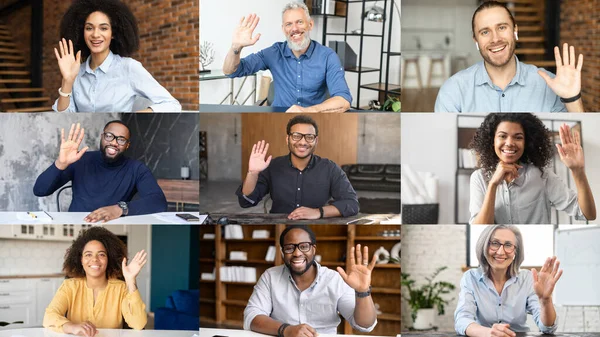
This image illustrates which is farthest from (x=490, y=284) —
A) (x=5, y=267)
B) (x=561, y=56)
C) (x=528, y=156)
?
(x=5, y=267)

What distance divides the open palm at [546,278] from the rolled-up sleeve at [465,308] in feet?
1.21

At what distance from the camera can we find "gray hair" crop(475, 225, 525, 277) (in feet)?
13.0

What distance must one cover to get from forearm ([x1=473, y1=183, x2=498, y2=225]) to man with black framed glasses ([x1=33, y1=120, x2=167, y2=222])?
6.12ft

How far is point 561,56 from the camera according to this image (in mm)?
3855

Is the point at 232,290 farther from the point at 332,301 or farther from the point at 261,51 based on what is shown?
the point at 261,51

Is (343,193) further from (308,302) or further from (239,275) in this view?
(239,275)

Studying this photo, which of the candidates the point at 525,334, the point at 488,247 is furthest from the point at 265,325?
the point at 525,334

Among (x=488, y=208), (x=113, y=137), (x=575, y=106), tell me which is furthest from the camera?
(x=113, y=137)

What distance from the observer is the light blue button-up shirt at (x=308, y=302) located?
3.91 meters

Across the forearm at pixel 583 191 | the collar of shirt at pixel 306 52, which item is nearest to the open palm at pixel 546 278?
the forearm at pixel 583 191

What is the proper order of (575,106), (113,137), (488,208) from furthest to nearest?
1. (113,137)
2. (488,208)
3. (575,106)

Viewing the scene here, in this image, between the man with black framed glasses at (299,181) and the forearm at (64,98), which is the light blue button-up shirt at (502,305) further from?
the forearm at (64,98)

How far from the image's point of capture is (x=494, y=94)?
3877mm

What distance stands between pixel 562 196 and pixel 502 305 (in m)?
0.72
